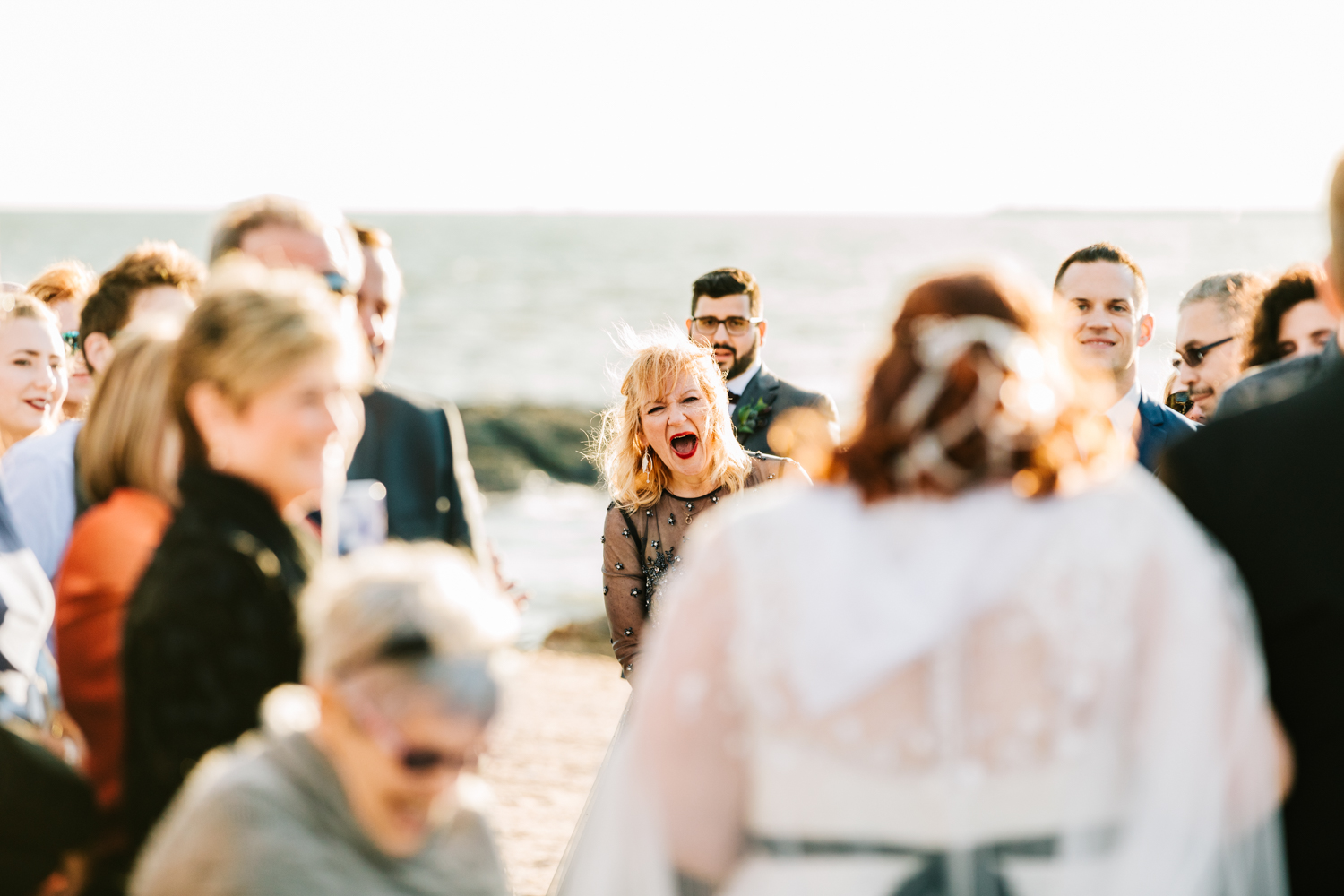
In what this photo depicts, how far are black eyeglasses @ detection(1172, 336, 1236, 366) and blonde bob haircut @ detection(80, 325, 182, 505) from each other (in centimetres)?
437

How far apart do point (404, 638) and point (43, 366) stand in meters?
3.22

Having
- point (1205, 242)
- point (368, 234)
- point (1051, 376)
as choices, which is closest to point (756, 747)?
point (1051, 376)

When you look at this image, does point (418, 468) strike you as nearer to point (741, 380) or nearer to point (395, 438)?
point (395, 438)

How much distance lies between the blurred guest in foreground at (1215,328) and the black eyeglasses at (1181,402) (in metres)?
0.19

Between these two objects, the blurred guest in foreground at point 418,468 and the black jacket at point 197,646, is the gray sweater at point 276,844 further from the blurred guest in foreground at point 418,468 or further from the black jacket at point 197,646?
the blurred guest in foreground at point 418,468

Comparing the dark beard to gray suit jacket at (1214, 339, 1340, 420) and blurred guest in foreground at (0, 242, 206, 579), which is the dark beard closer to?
blurred guest in foreground at (0, 242, 206, 579)

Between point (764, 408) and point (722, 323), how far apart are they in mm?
550

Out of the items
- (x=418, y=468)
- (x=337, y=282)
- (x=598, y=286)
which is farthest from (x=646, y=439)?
(x=598, y=286)

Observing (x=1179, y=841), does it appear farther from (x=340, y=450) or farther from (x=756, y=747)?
(x=340, y=450)

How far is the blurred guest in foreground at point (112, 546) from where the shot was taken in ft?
7.26

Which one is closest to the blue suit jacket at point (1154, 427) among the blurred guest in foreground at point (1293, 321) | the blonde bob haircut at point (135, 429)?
the blurred guest in foreground at point (1293, 321)

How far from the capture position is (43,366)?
14.5 feet

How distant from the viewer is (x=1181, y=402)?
561 cm

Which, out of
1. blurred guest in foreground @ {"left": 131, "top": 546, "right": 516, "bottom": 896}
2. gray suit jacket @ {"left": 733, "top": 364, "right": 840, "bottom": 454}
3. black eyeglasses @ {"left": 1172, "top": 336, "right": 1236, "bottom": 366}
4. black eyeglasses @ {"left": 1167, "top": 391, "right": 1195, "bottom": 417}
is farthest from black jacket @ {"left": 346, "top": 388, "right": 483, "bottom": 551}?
black eyeglasses @ {"left": 1167, "top": 391, "right": 1195, "bottom": 417}
